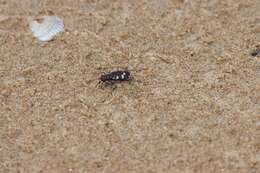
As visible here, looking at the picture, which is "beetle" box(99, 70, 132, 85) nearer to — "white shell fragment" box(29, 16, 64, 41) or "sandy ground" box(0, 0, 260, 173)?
"sandy ground" box(0, 0, 260, 173)

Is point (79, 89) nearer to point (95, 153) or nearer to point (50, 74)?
point (50, 74)

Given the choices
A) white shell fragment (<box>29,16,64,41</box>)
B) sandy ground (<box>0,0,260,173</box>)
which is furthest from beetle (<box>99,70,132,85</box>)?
white shell fragment (<box>29,16,64,41</box>)

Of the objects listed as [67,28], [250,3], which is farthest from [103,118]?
[250,3]

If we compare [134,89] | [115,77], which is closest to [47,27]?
[115,77]

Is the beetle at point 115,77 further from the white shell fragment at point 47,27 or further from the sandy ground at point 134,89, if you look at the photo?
the white shell fragment at point 47,27

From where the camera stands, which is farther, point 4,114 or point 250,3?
point 250,3

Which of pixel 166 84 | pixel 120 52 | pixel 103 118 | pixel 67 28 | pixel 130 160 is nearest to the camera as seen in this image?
pixel 130 160

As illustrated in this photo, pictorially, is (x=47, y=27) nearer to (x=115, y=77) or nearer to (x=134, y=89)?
(x=115, y=77)
